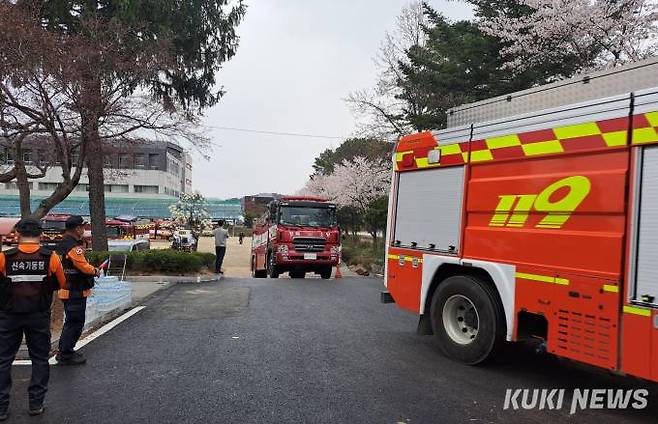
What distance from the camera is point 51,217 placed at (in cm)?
2388

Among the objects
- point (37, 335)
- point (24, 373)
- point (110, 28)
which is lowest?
point (24, 373)

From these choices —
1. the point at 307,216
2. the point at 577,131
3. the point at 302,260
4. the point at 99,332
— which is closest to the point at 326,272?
the point at 302,260

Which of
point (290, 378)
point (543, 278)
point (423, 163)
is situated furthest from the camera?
point (423, 163)

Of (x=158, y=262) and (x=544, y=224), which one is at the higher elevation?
(x=544, y=224)

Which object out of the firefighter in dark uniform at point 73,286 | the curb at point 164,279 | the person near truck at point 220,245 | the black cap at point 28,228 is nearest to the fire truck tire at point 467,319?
the firefighter in dark uniform at point 73,286

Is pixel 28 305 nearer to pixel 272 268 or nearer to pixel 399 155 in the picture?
pixel 399 155

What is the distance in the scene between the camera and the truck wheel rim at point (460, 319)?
582 cm

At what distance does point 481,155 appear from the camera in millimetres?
5645

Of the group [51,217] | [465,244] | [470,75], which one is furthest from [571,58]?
[51,217]

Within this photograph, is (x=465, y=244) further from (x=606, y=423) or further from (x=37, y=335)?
(x=37, y=335)

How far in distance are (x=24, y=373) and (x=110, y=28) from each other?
926cm

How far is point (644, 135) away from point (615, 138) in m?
0.26

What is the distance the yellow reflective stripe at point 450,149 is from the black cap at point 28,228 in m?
4.44

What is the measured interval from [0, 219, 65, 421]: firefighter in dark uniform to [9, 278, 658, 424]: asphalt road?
11.6 inches
